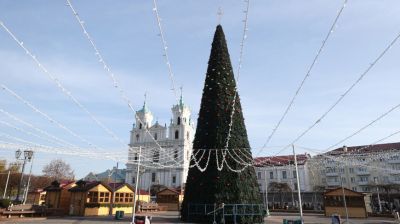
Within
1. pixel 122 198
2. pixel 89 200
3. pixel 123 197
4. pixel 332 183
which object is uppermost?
pixel 332 183

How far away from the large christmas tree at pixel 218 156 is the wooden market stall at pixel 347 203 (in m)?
14.6

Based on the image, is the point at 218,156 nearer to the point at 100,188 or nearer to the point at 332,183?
the point at 100,188

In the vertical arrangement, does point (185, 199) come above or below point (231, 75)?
below

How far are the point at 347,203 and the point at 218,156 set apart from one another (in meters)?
18.8

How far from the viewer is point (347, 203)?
33500 millimetres

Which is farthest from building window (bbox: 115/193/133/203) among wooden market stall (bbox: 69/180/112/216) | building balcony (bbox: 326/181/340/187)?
building balcony (bbox: 326/181/340/187)

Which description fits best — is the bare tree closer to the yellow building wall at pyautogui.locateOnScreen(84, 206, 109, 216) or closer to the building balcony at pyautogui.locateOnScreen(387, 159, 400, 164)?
the yellow building wall at pyautogui.locateOnScreen(84, 206, 109, 216)

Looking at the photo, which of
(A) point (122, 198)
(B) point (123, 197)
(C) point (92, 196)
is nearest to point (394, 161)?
(B) point (123, 197)

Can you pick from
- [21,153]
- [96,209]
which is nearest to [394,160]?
[96,209]

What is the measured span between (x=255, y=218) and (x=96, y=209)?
18.4 metres

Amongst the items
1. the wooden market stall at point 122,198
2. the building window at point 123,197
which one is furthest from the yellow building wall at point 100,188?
the building window at point 123,197

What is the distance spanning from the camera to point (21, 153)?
38.9 m

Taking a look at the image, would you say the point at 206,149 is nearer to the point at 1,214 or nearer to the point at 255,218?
the point at 255,218

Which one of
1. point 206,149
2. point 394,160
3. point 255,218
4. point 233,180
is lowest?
point 255,218
